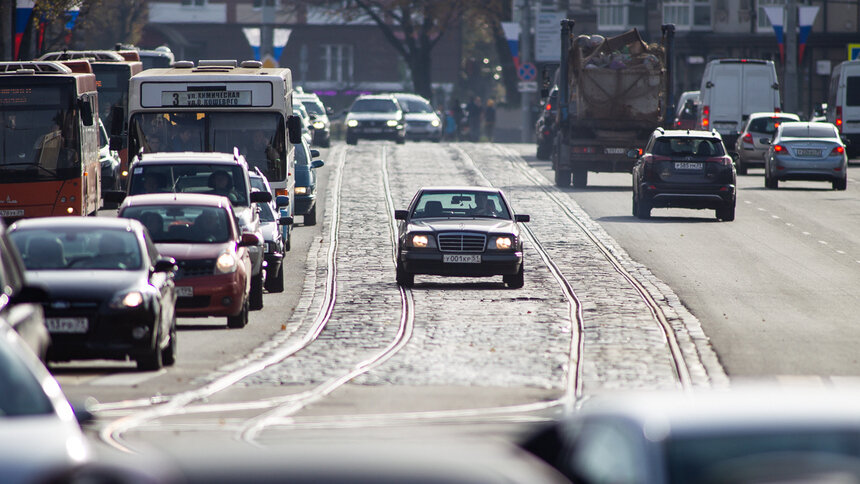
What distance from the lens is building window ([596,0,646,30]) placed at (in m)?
74.7

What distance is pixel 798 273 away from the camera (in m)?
21.7

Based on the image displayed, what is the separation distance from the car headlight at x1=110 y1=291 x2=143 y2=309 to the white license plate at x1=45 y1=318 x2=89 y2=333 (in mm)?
286

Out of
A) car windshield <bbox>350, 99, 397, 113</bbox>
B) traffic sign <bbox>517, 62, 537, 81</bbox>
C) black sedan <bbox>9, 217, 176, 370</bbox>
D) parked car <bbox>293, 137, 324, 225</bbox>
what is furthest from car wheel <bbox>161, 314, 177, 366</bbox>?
traffic sign <bbox>517, 62, 537, 81</bbox>

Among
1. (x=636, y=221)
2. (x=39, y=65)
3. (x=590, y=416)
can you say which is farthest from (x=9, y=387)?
(x=636, y=221)

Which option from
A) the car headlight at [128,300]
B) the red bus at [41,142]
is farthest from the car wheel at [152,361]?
the red bus at [41,142]

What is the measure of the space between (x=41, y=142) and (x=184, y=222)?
11.1 metres

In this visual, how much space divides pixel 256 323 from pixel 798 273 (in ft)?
26.6

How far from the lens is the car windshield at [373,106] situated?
5544cm

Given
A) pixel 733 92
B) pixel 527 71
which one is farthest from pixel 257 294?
pixel 527 71

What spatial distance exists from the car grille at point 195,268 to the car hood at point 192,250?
4cm

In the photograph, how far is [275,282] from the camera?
2073 cm

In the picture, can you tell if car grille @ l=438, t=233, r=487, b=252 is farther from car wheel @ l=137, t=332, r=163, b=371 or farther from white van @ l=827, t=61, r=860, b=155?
white van @ l=827, t=61, r=860, b=155

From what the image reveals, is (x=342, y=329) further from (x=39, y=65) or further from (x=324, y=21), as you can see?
(x=324, y=21)

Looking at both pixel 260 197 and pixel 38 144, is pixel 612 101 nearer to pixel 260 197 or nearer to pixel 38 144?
pixel 38 144
